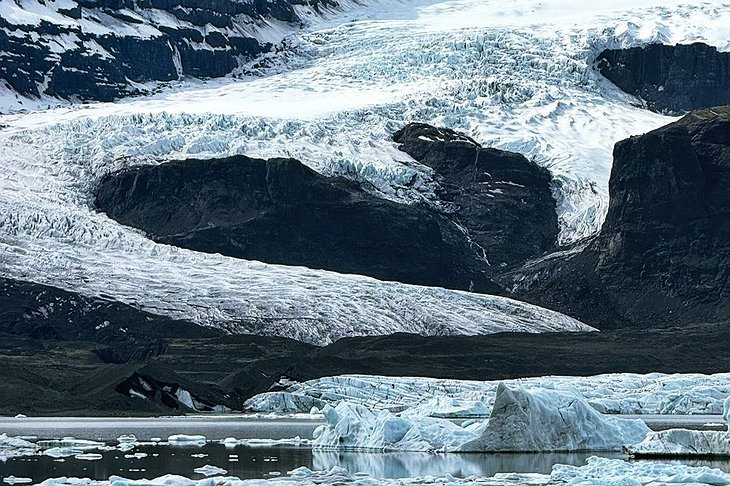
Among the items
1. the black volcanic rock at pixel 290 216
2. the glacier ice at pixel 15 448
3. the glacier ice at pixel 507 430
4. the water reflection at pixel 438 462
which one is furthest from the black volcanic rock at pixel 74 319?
the water reflection at pixel 438 462

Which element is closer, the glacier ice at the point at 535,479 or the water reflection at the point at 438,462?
the glacier ice at the point at 535,479

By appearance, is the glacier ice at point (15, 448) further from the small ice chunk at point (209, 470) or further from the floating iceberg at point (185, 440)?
the small ice chunk at point (209, 470)

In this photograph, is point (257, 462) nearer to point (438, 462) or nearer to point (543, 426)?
point (438, 462)

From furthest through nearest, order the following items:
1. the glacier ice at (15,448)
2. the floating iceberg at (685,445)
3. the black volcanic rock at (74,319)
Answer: the black volcanic rock at (74,319) < the glacier ice at (15,448) < the floating iceberg at (685,445)

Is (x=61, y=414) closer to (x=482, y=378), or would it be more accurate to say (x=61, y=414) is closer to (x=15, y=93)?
(x=482, y=378)

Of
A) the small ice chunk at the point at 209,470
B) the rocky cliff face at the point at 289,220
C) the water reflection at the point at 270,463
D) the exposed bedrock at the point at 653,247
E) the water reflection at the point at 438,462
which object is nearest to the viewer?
the small ice chunk at the point at 209,470

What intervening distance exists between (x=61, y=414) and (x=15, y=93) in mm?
108862

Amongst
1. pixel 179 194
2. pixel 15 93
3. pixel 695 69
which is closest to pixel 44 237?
pixel 179 194

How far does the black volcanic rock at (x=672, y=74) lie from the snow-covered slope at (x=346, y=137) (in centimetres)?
180

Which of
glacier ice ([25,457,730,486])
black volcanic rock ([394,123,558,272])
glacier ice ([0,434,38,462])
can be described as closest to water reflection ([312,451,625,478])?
glacier ice ([25,457,730,486])

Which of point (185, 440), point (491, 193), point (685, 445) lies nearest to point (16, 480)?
point (185, 440)

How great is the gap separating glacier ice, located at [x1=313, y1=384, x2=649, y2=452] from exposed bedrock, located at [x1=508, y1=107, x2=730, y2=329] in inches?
3693

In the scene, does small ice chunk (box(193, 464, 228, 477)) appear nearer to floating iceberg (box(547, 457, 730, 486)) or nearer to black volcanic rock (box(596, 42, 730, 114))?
floating iceberg (box(547, 457, 730, 486))

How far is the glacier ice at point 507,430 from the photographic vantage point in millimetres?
47719
